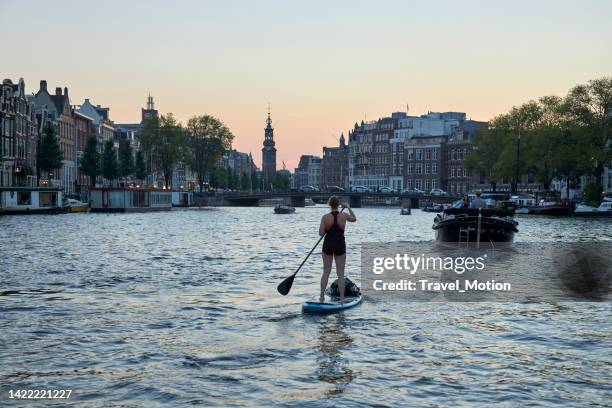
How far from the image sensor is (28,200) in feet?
291

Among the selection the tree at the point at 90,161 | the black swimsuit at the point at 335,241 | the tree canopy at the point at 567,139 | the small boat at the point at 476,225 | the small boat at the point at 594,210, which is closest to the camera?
the black swimsuit at the point at 335,241

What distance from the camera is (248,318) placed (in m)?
19.2

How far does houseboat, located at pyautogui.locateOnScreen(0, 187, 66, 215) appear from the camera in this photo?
85.6m

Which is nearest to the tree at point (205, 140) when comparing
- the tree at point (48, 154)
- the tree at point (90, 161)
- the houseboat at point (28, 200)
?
the tree at point (90, 161)

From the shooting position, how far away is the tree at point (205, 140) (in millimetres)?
169000

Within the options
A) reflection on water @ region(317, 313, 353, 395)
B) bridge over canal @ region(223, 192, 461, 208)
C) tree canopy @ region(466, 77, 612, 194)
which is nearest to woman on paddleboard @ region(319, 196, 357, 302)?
reflection on water @ region(317, 313, 353, 395)

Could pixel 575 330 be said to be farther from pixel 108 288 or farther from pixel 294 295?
pixel 108 288

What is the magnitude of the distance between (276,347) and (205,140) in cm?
15684

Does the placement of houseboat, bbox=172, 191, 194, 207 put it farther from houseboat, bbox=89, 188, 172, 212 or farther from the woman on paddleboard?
the woman on paddleboard

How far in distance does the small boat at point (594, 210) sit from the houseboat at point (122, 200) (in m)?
59.5

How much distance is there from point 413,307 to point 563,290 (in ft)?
22.1

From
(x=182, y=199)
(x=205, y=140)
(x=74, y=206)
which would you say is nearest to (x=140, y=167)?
(x=182, y=199)

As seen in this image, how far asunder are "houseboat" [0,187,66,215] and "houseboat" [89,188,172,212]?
13298 millimetres

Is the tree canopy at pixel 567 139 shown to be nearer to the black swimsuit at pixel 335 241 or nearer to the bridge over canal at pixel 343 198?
the bridge over canal at pixel 343 198
